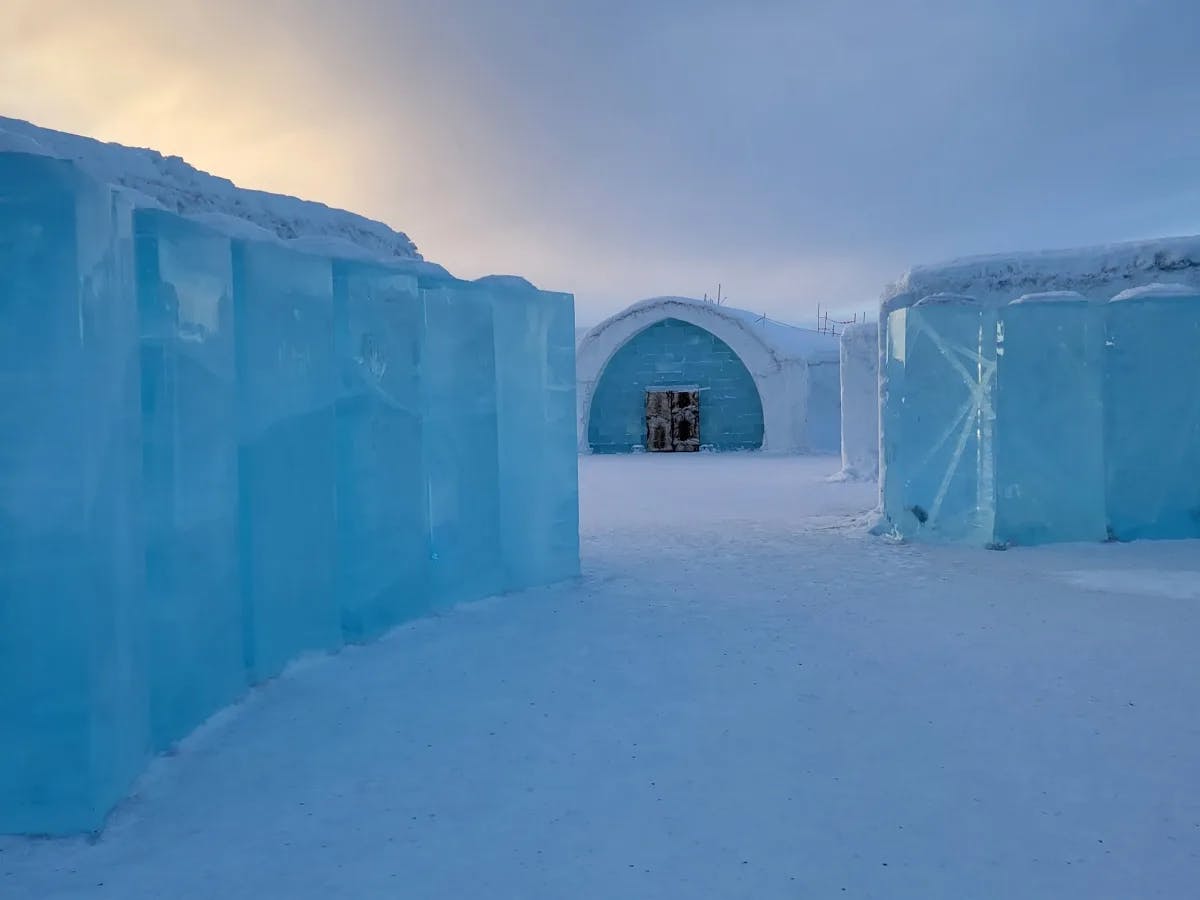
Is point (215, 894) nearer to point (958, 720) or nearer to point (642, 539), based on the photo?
point (958, 720)

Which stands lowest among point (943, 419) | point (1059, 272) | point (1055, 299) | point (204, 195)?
point (943, 419)

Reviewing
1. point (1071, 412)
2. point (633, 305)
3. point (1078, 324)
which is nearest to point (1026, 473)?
point (1071, 412)

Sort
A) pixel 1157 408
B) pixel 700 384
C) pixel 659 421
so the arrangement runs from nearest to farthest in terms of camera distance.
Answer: pixel 1157 408 < pixel 700 384 < pixel 659 421

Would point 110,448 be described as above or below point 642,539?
above

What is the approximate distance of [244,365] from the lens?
3002 mm

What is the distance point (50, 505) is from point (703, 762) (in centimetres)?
183

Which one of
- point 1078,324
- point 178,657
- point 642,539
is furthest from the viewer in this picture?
point 642,539

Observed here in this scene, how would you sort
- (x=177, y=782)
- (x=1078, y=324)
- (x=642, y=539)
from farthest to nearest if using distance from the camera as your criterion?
(x=642, y=539) < (x=1078, y=324) < (x=177, y=782)

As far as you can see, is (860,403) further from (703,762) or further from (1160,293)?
(703,762)

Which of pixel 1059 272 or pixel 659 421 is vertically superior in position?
pixel 1059 272

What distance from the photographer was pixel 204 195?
6980mm

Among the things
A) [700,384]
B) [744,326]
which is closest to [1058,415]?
[744,326]

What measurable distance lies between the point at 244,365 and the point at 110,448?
0.90 meters

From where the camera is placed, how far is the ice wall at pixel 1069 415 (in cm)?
568
